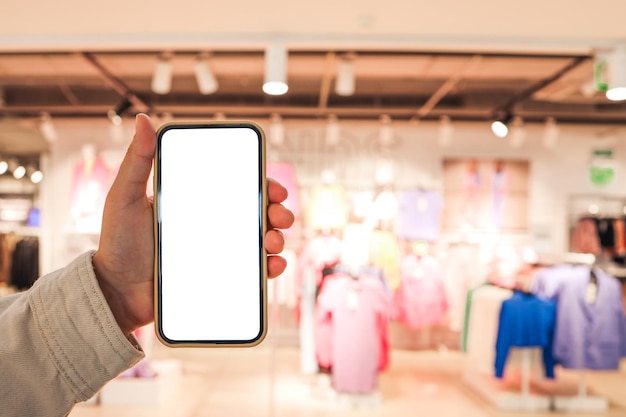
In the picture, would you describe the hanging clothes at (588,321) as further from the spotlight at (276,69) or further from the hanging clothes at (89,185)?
the hanging clothes at (89,185)

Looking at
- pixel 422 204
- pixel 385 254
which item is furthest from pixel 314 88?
pixel 385 254

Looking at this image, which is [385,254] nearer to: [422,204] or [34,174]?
[422,204]

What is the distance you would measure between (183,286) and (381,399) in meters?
3.83

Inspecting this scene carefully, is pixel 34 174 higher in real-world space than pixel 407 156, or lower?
lower

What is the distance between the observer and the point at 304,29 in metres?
3.22

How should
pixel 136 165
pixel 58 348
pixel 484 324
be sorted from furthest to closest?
pixel 484 324 → pixel 136 165 → pixel 58 348

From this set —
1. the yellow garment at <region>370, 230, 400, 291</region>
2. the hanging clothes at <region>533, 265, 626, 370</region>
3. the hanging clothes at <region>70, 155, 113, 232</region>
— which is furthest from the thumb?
the yellow garment at <region>370, 230, 400, 291</region>

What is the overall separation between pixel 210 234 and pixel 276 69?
2551 mm

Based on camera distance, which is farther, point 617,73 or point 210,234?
point 617,73

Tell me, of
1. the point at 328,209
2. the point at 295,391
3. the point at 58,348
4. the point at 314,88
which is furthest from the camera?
the point at 314,88

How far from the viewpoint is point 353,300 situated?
399 cm

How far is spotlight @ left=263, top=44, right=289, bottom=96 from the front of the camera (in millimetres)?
3230

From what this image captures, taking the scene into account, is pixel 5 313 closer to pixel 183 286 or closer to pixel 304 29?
pixel 183 286

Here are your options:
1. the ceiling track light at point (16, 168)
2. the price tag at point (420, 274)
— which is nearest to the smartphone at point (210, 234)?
the price tag at point (420, 274)
